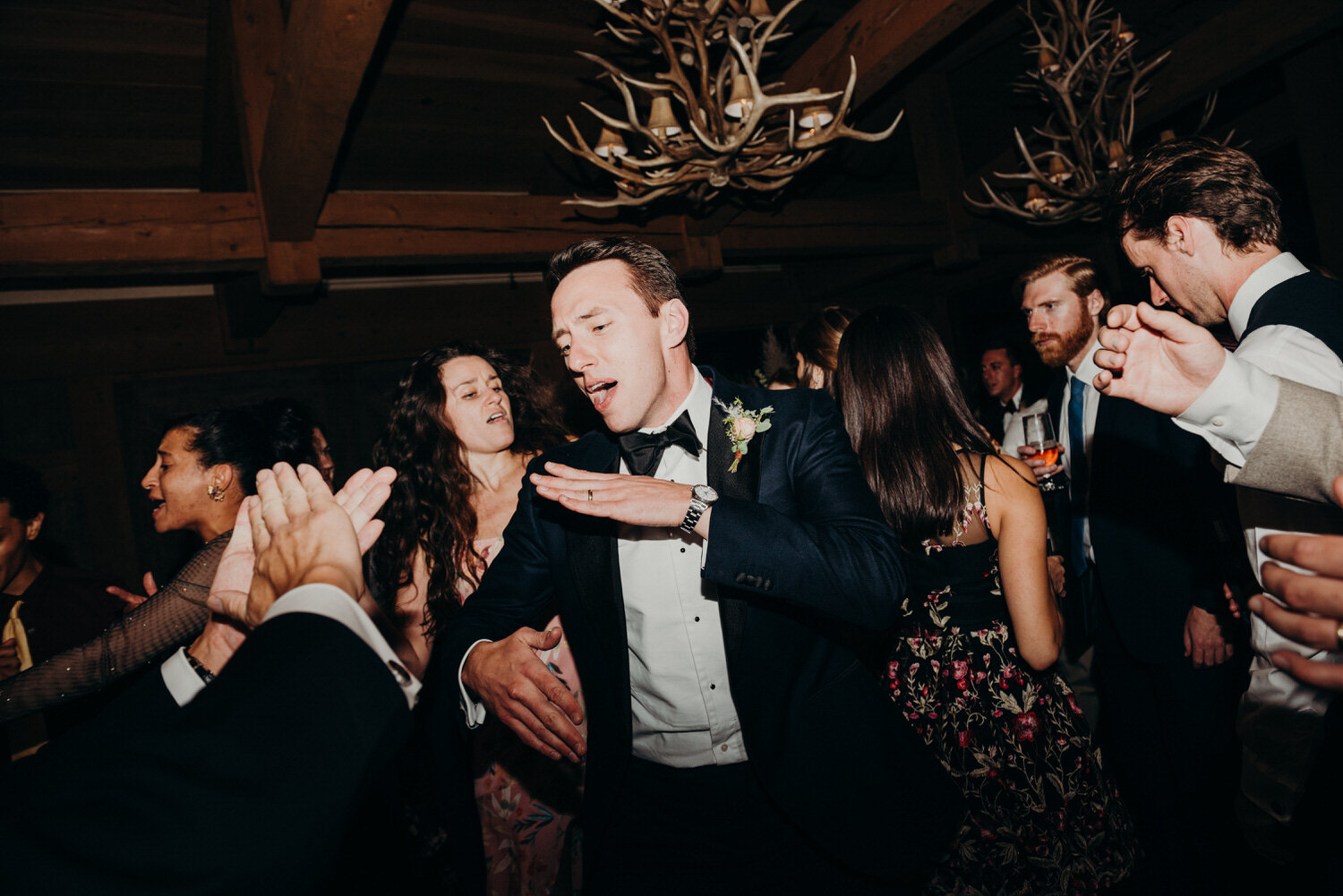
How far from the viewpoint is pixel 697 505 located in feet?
3.78

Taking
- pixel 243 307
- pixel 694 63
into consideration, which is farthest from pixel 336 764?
pixel 243 307

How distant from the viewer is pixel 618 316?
1.54 metres

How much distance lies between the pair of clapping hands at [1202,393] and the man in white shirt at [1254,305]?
5 cm

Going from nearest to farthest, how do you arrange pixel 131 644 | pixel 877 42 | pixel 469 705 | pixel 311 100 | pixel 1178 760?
pixel 469 705 < pixel 131 644 < pixel 1178 760 < pixel 311 100 < pixel 877 42

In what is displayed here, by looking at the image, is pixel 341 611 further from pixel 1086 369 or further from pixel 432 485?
pixel 1086 369

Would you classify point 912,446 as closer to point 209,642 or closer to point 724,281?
point 209,642

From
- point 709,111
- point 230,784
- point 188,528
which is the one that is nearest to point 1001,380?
point 709,111

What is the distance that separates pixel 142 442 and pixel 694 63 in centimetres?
563

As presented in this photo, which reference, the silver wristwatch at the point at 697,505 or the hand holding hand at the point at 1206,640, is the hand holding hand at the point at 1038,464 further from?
the silver wristwatch at the point at 697,505

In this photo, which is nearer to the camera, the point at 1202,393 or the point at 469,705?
the point at 1202,393

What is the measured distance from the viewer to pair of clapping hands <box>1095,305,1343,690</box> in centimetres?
82

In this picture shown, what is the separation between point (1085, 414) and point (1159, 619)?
0.82 meters

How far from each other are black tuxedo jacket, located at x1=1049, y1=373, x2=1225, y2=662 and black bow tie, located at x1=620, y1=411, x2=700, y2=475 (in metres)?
1.69

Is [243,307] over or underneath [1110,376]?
over
